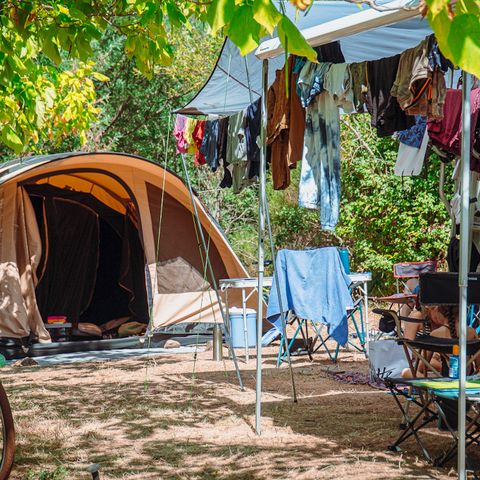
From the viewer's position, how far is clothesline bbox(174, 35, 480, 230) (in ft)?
13.2

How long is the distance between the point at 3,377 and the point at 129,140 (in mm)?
9211

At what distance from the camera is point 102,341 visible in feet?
27.8

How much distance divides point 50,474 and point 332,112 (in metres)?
2.36

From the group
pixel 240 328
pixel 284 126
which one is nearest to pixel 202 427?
pixel 284 126

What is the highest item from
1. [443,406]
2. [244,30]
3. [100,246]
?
[244,30]

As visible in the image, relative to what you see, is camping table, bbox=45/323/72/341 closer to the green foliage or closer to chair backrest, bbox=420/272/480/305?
the green foliage

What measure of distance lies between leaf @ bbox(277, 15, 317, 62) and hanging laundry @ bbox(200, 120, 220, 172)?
4039 millimetres

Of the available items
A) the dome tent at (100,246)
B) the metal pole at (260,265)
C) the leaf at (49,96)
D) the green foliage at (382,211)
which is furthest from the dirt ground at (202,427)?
the green foliage at (382,211)

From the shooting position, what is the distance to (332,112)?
15.2ft

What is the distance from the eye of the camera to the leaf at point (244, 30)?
5.99 ft

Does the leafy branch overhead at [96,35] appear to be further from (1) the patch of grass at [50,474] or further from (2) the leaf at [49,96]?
(1) the patch of grass at [50,474]

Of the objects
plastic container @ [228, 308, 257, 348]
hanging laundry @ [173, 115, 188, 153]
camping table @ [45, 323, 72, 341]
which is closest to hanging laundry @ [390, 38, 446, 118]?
hanging laundry @ [173, 115, 188, 153]

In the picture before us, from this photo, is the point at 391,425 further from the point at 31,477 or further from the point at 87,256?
the point at 87,256

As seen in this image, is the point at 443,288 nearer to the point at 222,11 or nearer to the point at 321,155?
the point at 321,155
